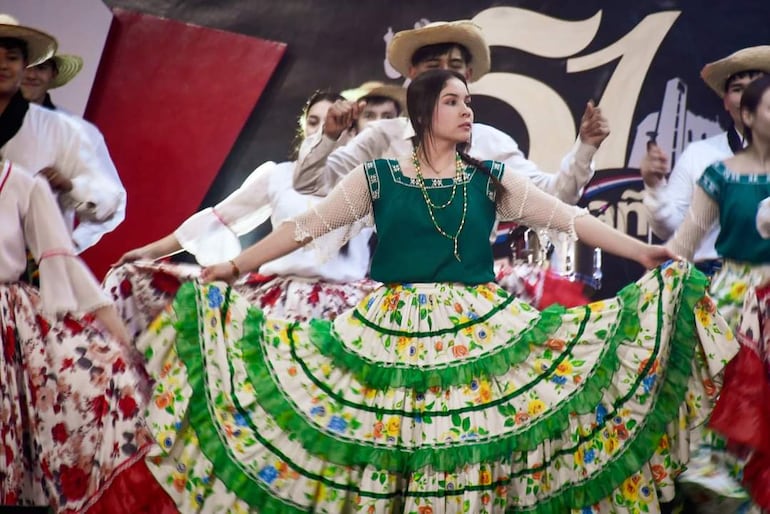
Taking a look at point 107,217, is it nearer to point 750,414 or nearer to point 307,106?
point 307,106

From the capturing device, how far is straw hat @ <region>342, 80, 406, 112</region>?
5.62 m

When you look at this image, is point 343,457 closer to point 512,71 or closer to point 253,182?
point 253,182

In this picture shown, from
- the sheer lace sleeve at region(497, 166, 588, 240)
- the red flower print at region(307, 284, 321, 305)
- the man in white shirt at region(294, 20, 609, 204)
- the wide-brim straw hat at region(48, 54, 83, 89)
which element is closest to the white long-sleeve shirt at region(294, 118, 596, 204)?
the man in white shirt at region(294, 20, 609, 204)

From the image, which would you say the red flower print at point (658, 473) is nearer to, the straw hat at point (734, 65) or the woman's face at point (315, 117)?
the straw hat at point (734, 65)

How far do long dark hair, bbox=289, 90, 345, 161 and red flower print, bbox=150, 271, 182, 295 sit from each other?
2.21 m

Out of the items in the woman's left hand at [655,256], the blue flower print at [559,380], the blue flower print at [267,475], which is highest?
the woman's left hand at [655,256]

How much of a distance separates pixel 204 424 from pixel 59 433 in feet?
2.02

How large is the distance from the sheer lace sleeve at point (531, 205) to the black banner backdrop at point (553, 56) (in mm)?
2416

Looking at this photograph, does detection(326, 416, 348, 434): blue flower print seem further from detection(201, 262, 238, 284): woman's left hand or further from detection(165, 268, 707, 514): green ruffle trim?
detection(201, 262, 238, 284): woman's left hand

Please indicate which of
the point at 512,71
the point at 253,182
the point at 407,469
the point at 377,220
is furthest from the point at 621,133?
the point at 407,469

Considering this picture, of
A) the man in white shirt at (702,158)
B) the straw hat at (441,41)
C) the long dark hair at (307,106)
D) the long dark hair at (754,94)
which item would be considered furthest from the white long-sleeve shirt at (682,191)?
the long dark hair at (307,106)

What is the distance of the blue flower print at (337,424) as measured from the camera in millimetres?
3016

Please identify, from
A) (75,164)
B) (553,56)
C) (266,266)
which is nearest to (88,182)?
(75,164)

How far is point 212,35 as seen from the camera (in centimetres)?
572
